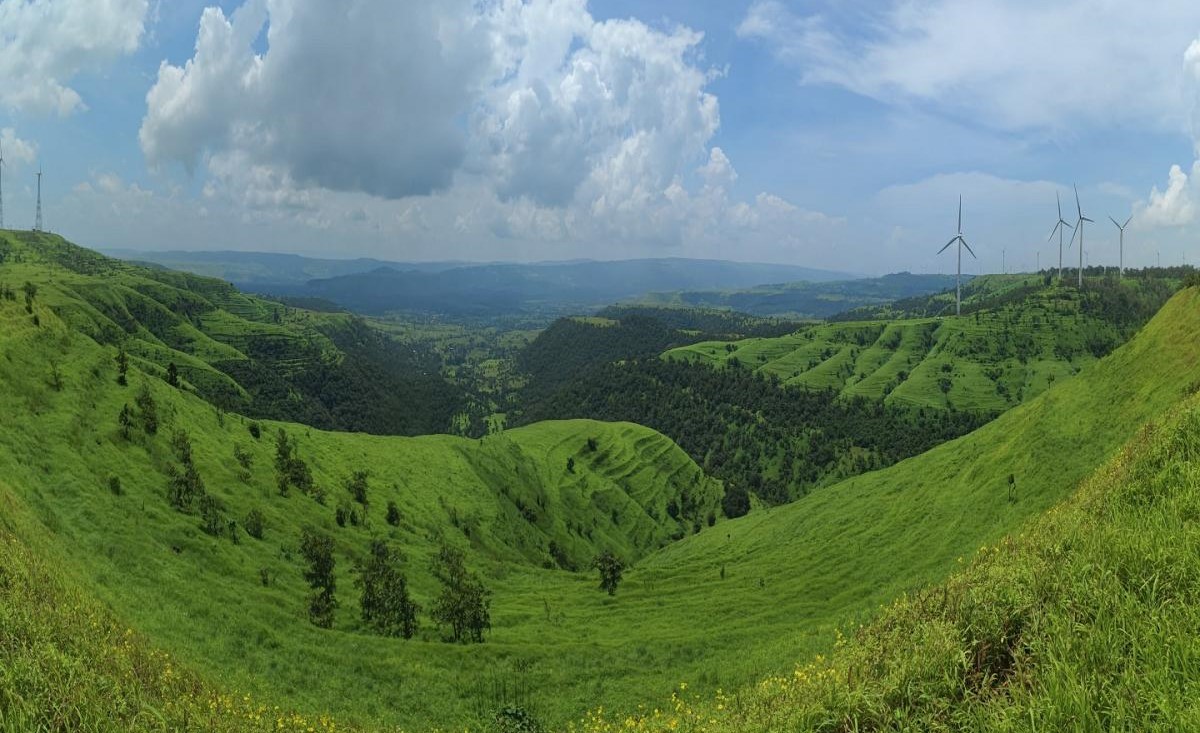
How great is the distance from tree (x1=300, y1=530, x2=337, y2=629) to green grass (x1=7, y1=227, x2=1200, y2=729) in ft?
5.33

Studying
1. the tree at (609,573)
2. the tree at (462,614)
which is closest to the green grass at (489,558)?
the tree at (609,573)

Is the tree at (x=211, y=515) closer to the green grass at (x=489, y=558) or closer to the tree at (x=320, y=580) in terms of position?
the green grass at (x=489, y=558)

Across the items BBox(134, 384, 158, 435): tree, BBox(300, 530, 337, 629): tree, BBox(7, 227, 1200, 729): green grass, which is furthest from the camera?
BBox(134, 384, 158, 435): tree

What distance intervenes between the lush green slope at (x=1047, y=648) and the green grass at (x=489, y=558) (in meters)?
19.8

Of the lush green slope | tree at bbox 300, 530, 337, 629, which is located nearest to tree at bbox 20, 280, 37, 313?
tree at bbox 300, 530, 337, 629

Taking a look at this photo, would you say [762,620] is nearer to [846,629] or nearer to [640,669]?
[640,669]

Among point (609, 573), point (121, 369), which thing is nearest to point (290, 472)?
point (121, 369)

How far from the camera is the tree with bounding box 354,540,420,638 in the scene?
63719 mm

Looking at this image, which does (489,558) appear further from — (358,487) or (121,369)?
(121,369)

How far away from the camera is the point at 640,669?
177 ft

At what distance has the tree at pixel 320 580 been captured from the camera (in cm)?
6144

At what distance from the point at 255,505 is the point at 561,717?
62.7 m

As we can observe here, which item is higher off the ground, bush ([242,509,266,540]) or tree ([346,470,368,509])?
bush ([242,509,266,540])

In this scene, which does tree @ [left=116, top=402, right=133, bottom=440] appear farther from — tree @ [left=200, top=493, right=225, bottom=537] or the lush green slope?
the lush green slope
